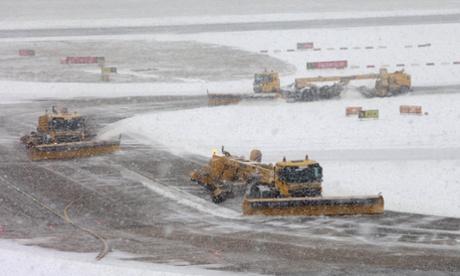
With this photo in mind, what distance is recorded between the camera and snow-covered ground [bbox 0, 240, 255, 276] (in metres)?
18.4

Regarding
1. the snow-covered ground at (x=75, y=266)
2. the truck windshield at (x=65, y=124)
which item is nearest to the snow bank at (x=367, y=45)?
the truck windshield at (x=65, y=124)

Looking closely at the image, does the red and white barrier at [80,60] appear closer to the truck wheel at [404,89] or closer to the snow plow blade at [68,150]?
the truck wheel at [404,89]

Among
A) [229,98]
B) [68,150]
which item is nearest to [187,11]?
[229,98]

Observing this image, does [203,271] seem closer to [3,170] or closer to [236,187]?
[236,187]

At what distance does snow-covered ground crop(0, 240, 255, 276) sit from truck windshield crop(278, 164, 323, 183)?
598 centimetres

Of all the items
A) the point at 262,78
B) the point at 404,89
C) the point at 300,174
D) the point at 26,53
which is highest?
the point at 26,53

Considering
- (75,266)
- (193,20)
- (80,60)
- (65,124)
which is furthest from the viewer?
(193,20)

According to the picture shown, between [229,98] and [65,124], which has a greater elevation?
[229,98]

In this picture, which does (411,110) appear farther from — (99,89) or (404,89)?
(99,89)

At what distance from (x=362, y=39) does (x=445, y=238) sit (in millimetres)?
51015

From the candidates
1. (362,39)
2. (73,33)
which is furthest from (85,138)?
(73,33)

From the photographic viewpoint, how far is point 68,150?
32.9 metres

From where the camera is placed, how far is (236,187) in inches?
1033

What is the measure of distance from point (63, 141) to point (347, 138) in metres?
11.6
